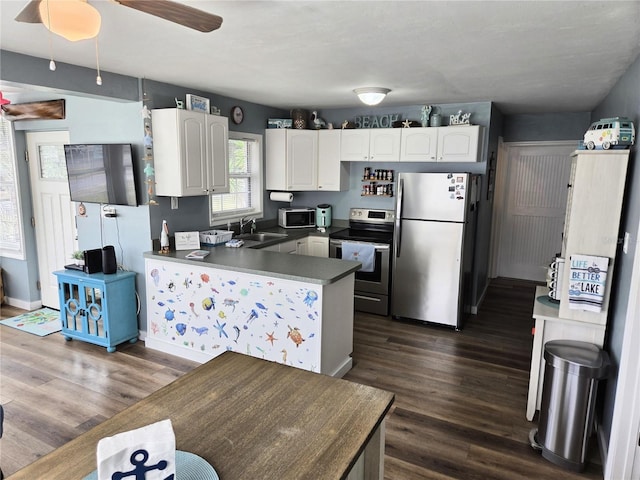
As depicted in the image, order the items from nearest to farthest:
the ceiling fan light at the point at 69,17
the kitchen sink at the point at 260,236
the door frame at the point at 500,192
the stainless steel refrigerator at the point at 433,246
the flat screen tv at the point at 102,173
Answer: the ceiling fan light at the point at 69,17, the flat screen tv at the point at 102,173, the stainless steel refrigerator at the point at 433,246, the kitchen sink at the point at 260,236, the door frame at the point at 500,192

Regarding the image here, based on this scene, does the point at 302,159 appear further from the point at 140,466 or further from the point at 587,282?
the point at 140,466

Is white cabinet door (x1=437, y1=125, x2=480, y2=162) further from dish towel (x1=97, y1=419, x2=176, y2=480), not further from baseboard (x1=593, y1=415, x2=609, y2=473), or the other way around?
dish towel (x1=97, y1=419, x2=176, y2=480)

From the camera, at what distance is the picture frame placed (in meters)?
3.83

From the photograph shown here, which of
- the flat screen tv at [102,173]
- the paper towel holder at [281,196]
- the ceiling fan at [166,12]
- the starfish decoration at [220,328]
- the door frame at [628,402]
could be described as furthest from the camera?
the paper towel holder at [281,196]

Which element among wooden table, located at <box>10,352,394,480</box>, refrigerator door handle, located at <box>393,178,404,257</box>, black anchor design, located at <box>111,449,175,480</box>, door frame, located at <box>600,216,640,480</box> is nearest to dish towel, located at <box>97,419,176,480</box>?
black anchor design, located at <box>111,449,175,480</box>

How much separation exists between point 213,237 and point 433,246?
89.9 inches

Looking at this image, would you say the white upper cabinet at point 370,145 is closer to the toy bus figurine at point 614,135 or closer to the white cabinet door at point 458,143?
the white cabinet door at point 458,143

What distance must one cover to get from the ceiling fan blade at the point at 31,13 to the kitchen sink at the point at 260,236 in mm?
3303

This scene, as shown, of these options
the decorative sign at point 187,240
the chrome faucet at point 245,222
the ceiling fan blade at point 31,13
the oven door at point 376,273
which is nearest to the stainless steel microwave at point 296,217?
the chrome faucet at point 245,222

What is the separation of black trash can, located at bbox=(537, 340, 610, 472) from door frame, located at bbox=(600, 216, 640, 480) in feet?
0.45

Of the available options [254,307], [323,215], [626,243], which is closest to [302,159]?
[323,215]

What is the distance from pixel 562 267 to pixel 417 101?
2550mm

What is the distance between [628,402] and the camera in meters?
2.20

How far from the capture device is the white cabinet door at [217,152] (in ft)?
13.1
